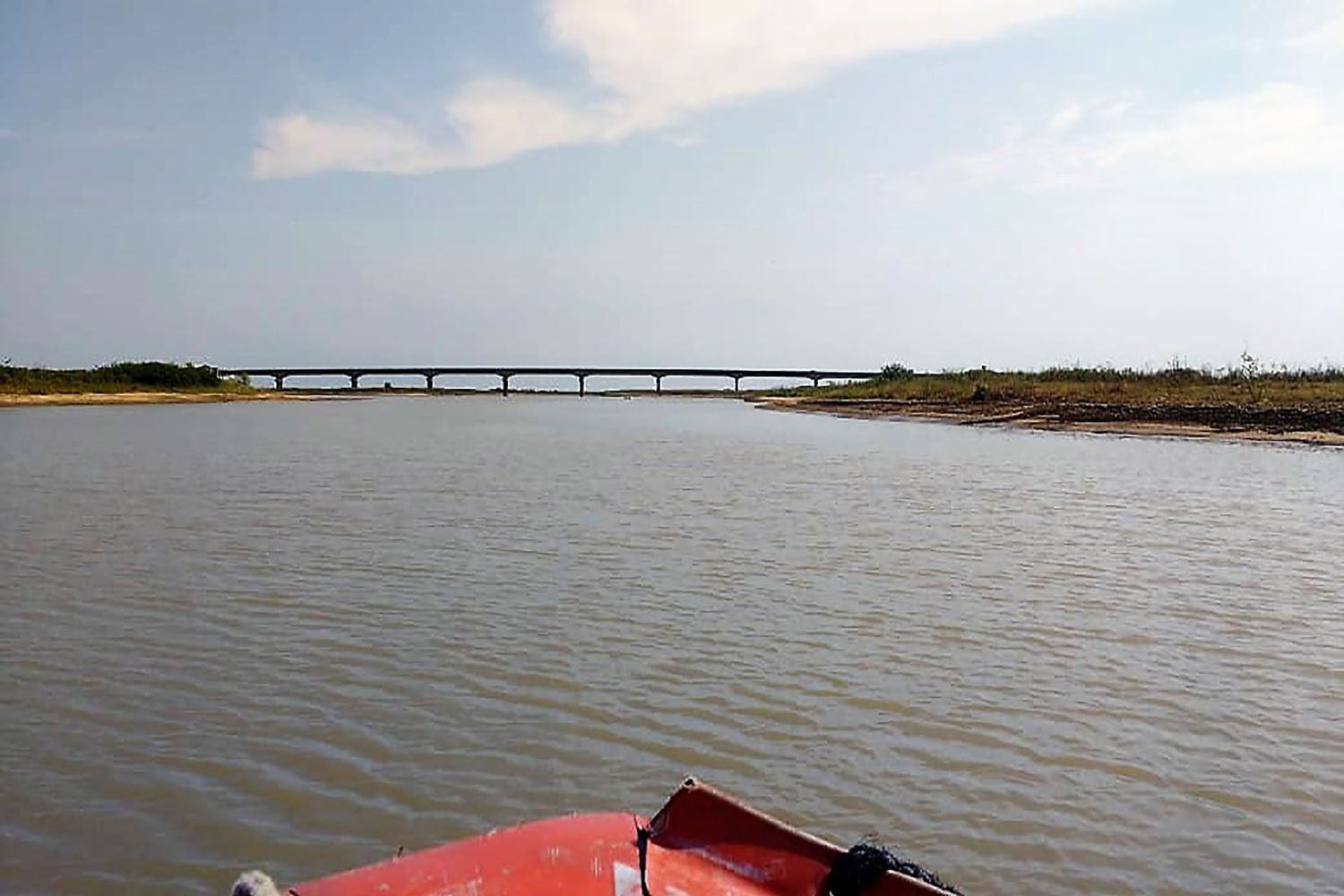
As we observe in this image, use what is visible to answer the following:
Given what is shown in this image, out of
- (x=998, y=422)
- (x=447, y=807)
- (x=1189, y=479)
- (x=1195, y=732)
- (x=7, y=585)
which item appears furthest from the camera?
(x=998, y=422)

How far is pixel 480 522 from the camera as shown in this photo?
42.1 ft

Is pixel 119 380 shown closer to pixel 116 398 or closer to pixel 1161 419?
pixel 116 398

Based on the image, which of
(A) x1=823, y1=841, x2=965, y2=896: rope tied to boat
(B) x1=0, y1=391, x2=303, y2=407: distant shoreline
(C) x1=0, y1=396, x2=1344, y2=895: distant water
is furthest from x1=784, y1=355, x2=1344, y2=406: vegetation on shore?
(B) x1=0, y1=391, x2=303, y2=407: distant shoreline

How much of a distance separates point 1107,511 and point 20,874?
1295cm

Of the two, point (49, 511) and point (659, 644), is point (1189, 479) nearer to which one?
point (659, 644)

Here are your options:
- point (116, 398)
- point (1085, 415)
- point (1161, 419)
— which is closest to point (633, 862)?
point (1161, 419)

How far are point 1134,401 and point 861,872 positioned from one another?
3312 centimetres

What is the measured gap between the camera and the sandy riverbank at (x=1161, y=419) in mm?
25812

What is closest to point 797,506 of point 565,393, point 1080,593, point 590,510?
→ point 590,510

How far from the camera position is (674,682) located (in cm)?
650

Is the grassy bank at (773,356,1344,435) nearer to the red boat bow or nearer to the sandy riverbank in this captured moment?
the sandy riverbank

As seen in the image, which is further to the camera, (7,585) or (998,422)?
(998,422)

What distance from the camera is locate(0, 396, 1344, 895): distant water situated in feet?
15.1

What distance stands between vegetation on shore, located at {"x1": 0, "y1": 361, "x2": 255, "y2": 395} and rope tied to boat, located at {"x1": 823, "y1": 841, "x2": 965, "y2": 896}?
182 ft
